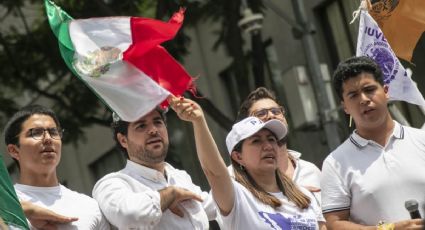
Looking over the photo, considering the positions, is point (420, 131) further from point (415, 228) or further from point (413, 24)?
point (413, 24)

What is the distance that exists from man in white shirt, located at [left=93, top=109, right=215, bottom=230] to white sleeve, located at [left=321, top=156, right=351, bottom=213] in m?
0.68

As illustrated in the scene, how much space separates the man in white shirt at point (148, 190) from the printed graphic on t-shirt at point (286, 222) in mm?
412

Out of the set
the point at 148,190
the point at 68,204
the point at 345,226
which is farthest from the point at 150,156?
the point at 345,226

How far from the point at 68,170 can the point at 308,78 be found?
717 centimetres

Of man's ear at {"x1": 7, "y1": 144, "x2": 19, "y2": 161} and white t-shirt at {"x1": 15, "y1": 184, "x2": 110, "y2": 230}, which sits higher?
man's ear at {"x1": 7, "y1": 144, "x2": 19, "y2": 161}

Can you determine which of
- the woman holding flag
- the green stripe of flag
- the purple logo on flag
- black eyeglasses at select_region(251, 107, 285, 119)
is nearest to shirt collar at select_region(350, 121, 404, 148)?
the woman holding flag

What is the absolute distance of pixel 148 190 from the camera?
20.4ft

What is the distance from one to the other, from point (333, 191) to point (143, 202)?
3.95ft

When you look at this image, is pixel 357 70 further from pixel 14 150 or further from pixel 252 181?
pixel 14 150

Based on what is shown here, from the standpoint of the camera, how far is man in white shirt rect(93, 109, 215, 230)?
19.8 feet

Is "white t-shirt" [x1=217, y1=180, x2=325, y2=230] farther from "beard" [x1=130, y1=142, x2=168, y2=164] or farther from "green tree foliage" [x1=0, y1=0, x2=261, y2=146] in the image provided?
"green tree foliage" [x1=0, y1=0, x2=261, y2=146]

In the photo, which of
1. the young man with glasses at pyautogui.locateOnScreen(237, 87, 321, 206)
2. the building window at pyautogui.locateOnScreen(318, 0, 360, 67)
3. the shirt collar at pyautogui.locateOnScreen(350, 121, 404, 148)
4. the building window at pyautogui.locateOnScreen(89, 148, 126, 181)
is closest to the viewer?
the shirt collar at pyautogui.locateOnScreen(350, 121, 404, 148)

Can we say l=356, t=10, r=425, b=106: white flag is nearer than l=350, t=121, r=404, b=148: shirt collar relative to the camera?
No

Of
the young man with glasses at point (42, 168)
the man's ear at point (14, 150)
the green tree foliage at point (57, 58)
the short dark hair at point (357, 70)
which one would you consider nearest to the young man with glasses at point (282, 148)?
the short dark hair at point (357, 70)
